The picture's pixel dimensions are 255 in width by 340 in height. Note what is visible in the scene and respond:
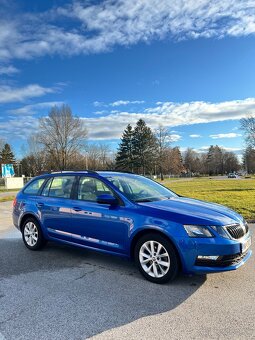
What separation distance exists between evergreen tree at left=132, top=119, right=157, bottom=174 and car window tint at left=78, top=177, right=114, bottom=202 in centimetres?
7029

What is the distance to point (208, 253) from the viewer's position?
4.46 metres

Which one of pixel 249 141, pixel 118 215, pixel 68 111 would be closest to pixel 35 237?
pixel 118 215

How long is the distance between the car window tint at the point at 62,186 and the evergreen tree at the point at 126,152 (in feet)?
245

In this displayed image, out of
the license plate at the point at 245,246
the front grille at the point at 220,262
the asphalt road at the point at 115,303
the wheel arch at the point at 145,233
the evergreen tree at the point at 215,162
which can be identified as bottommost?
the asphalt road at the point at 115,303

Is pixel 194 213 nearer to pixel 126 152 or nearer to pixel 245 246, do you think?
pixel 245 246

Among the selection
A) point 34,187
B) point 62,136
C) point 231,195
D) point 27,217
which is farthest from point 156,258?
point 62,136

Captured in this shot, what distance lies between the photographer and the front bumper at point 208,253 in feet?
14.6

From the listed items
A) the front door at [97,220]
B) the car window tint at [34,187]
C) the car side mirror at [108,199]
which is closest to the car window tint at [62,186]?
the front door at [97,220]

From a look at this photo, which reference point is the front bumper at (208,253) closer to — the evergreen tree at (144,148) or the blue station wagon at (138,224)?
the blue station wagon at (138,224)

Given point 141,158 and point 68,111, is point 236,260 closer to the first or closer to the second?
point 68,111

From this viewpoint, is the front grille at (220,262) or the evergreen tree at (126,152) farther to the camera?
the evergreen tree at (126,152)

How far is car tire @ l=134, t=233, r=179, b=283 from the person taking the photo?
4.67 meters

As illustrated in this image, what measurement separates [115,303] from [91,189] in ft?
7.27

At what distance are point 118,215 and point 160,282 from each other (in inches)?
44.4
